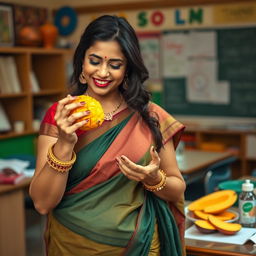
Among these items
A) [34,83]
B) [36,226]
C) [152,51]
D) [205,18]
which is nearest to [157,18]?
[152,51]

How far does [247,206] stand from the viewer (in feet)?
6.76

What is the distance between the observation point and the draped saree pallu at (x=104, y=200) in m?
1.59

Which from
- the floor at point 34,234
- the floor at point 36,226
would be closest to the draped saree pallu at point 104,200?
the floor at point 36,226

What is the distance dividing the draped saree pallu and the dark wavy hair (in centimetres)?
5

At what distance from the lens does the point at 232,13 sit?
5.26 m

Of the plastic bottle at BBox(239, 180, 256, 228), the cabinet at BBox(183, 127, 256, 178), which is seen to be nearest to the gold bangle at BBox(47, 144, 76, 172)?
the plastic bottle at BBox(239, 180, 256, 228)

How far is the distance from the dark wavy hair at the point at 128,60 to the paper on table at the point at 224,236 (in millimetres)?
519

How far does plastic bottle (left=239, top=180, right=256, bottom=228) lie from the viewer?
2062mm

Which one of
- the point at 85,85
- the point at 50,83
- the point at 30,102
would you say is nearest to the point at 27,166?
the point at 30,102

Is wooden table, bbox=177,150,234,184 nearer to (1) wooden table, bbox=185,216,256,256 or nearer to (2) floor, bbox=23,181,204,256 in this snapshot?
(2) floor, bbox=23,181,204,256

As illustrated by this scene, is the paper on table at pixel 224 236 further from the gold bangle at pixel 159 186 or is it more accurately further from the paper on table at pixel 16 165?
→ the paper on table at pixel 16 165

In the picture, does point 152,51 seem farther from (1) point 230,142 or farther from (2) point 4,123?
(2) point 4,123

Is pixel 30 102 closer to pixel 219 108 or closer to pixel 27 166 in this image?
pixel 27 166

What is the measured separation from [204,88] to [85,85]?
4.01m
